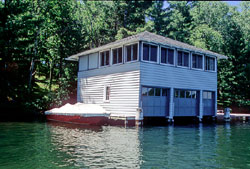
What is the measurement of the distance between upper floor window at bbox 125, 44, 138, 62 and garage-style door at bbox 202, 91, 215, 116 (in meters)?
8.51

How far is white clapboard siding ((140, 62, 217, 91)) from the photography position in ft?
67.8

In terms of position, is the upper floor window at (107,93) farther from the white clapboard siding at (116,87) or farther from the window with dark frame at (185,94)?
the window with dark frame at (185,94)

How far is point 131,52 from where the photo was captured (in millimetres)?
21281

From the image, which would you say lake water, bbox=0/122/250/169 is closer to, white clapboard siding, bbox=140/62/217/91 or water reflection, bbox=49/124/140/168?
water reflection, bbox=49/124/140/168

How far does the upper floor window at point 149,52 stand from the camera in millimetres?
20727

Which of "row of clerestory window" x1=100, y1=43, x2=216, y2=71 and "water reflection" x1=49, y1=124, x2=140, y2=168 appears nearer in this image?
"water reflection" x1=49, y1=124, x2=140, y2=168

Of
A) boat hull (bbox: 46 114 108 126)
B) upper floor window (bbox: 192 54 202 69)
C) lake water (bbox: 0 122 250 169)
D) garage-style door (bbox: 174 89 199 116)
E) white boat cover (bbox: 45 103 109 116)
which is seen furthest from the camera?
upper floor window (bbox: 192 54 202 69)

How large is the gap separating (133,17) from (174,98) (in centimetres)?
2632

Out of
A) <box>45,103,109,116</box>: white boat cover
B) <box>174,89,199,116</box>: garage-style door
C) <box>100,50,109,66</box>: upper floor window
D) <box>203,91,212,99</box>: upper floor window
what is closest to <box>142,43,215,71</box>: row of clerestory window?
<box>203,91,212,99</box>: upper floor window

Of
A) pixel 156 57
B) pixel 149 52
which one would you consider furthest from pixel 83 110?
pixel 156 57

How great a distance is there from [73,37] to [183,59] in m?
18.6

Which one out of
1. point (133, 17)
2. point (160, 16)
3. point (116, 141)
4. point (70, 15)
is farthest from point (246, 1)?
point (116, 141)

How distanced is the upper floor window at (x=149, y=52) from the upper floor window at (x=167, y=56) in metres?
0.88

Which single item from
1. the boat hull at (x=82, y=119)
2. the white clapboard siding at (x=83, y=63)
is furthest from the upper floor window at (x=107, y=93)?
the white clapboard siding at (x=83, y=63)
